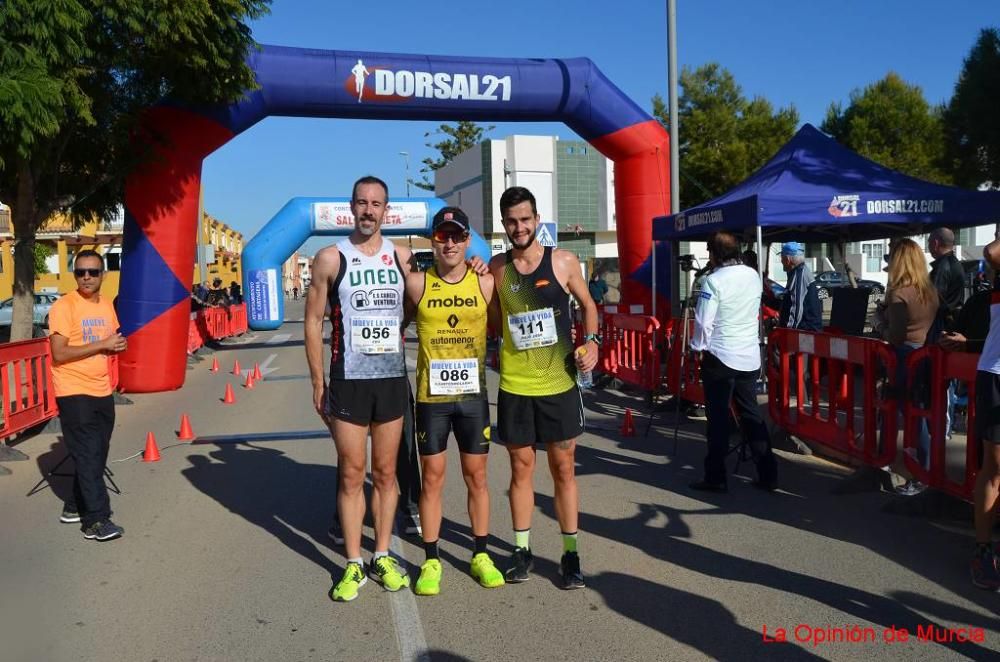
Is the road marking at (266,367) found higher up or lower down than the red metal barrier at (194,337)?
lower down

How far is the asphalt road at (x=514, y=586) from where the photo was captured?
3617mm

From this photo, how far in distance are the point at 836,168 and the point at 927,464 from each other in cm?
624

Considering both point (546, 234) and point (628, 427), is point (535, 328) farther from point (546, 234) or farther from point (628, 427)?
point (546, 234)

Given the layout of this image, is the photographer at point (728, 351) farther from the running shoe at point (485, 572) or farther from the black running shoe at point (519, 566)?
the running shoe at point (485, 572)

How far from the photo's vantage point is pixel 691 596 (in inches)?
161

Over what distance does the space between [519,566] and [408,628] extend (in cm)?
75

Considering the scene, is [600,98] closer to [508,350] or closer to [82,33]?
[82,33]

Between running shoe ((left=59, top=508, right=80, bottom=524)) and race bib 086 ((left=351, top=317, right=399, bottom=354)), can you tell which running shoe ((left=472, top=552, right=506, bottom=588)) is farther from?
running shoe ((left=59, top=508, right=80, bottom=524))

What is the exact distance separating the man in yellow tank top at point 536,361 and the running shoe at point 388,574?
56 centimetres

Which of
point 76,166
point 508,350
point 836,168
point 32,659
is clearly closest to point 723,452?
point 508,350

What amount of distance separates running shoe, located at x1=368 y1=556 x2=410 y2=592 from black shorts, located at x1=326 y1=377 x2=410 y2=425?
2.41 ft

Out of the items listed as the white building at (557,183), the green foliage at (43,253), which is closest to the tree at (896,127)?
the white building at (557,183)

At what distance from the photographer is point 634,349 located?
10.8 meters

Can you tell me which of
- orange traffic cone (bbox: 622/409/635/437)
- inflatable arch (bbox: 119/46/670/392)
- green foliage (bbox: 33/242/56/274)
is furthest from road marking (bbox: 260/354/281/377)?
green foliage (bbox: 33/242/56/274)
